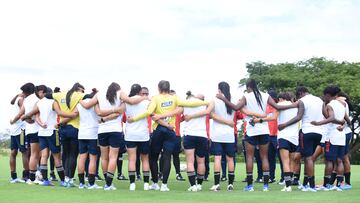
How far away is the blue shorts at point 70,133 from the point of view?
12453mm

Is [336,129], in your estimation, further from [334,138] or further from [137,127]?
[137,127]

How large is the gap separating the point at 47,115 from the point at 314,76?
35.4 m

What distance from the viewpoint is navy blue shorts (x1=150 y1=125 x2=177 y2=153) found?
11.8 m

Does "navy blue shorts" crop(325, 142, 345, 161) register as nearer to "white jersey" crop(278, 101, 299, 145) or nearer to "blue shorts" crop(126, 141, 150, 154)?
"white jersey" crop(278, 101, 299, 145)

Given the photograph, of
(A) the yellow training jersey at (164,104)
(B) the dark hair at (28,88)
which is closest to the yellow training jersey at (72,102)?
(B) the dark hair at (28,88)

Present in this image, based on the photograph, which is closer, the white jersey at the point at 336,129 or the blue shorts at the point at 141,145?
the blue shorts at the point at 141,145

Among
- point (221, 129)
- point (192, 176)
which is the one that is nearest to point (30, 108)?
point (192, 176)

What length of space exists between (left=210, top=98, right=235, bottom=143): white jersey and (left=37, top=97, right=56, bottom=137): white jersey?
10.9 feet

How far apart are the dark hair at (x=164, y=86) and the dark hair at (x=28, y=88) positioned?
3141 mm

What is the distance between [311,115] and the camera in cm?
1193

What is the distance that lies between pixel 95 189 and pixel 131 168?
0.80 meters

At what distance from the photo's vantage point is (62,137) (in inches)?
497

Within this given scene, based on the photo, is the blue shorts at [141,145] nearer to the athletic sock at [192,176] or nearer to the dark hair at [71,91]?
the athletic sock at [192,176]

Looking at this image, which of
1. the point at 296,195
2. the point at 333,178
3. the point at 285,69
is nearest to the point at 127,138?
the point at 296,195
